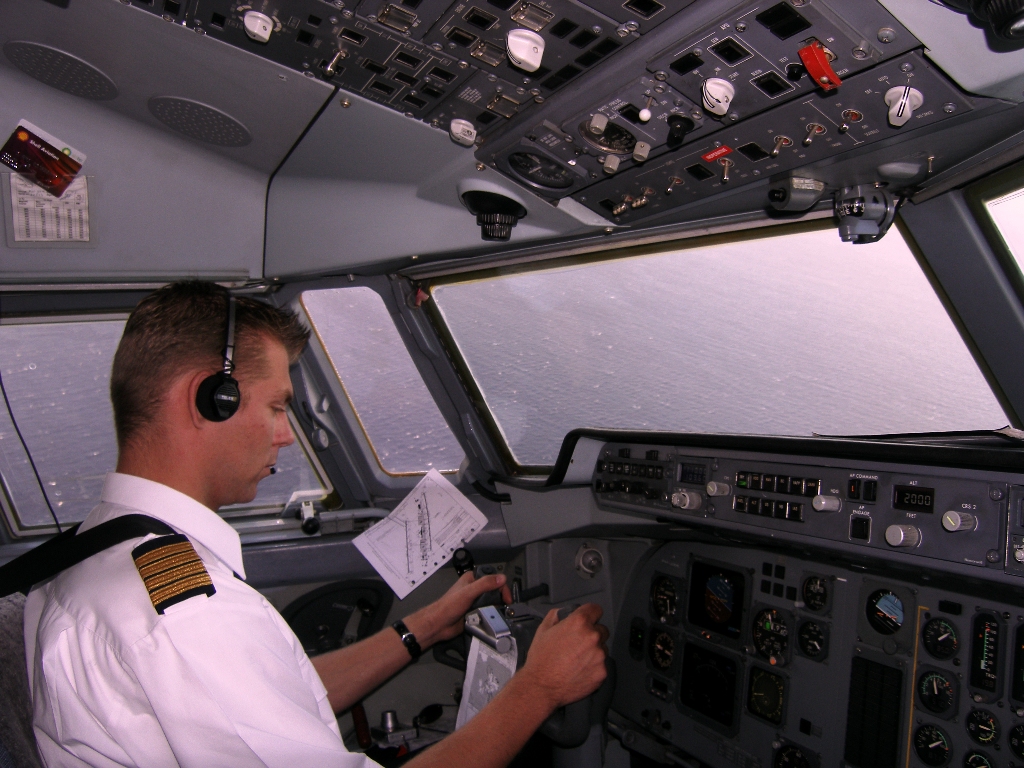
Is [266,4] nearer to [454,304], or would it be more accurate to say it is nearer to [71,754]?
[71,754]

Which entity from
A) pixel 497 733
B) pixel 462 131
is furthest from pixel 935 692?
pixel 462 131

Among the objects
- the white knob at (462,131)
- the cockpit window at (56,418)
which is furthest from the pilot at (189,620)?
the cockpit window at (56,418)

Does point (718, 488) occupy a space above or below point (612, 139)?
below

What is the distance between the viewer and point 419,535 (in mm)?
3041

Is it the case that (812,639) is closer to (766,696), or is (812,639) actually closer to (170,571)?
(766,696)

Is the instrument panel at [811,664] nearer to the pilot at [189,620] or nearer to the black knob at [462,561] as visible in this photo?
the black knob at [462,561]

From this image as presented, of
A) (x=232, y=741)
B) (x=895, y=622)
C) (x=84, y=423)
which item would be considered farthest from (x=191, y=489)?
(x=84, y=423)

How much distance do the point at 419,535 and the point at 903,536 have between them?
199 centimetres

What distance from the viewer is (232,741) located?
975 millimetres

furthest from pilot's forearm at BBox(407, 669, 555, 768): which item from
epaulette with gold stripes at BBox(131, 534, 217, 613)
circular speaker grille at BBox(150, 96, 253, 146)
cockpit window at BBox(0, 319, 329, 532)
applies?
cockpit window at BBox(0, 319, 329, 532)

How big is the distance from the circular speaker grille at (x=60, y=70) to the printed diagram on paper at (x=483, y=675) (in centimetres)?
195

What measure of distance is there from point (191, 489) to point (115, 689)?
0.35 metres

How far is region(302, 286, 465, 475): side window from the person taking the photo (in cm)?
301

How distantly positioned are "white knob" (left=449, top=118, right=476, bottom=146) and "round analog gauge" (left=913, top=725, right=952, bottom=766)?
1940mm
